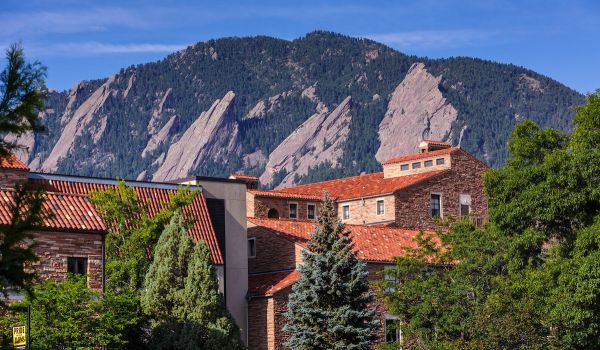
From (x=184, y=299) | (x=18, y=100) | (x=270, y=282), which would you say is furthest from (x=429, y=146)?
(x=18, y=100)

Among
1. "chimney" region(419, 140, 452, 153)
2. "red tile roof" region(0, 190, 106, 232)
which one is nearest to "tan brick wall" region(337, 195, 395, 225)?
"chimney" region(419, 140, 452, 153)

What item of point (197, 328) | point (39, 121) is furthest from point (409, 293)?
point (39, 121)

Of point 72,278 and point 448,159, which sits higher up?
point 448,159

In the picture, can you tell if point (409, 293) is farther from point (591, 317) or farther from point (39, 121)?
point (39, 121)

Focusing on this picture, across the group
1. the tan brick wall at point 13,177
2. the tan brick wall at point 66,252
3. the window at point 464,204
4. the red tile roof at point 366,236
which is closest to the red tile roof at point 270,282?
the red tile roof at point 366,236

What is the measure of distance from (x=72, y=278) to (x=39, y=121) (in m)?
27.0

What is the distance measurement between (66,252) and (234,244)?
15.3 m

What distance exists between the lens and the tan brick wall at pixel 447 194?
3044 inches

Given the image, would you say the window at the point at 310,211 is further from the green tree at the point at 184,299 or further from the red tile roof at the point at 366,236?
the green tree at the point at 184,299

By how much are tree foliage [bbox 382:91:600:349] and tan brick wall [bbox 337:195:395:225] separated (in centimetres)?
2389

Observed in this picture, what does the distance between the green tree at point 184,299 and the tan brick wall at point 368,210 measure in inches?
1196

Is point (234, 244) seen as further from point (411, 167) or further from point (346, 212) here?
point (411, 167)

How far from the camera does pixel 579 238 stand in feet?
144

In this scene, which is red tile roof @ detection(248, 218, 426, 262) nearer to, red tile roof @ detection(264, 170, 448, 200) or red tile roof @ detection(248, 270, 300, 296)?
red tile roof @ detection(248, 270, 300, 296)
